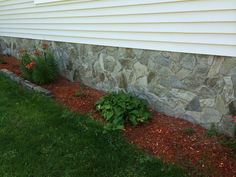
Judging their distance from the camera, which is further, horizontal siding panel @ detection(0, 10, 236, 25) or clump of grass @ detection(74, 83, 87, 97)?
clump of grass @ detection(74, 83, 87, 97)

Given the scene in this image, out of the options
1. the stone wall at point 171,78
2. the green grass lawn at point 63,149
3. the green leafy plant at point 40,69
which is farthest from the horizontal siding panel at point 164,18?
the green grass lawn at point 63,149

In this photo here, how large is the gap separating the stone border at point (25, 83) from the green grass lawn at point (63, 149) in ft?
1.95

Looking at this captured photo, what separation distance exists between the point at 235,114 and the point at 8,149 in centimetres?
263

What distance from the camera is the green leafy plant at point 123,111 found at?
4.34 metres

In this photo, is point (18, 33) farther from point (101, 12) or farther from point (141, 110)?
point (141, 110)

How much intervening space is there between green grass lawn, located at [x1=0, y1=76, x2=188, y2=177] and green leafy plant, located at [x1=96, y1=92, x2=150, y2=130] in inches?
6.4

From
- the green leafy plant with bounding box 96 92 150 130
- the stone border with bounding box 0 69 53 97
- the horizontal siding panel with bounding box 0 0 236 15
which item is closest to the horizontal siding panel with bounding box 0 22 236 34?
the horizontal siding panel with bounding box 0 0 236 15

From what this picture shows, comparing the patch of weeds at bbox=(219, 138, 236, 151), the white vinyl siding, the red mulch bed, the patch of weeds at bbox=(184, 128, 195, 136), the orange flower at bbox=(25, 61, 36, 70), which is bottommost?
the red mulch bed

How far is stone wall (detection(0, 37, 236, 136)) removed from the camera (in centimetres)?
378

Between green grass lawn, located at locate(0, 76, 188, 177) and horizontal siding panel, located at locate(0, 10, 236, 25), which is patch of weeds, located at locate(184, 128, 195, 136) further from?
horizontal siding panel, located at locate(0, 10, 236, 25)

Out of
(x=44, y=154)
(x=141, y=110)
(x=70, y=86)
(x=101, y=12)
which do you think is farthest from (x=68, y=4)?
(x=44, y=154)

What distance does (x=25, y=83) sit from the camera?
6.31 meters

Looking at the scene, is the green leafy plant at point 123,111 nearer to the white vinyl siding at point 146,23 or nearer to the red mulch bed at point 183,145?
the red mulch bed at point 183,145

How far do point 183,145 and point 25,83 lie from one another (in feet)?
11.7
